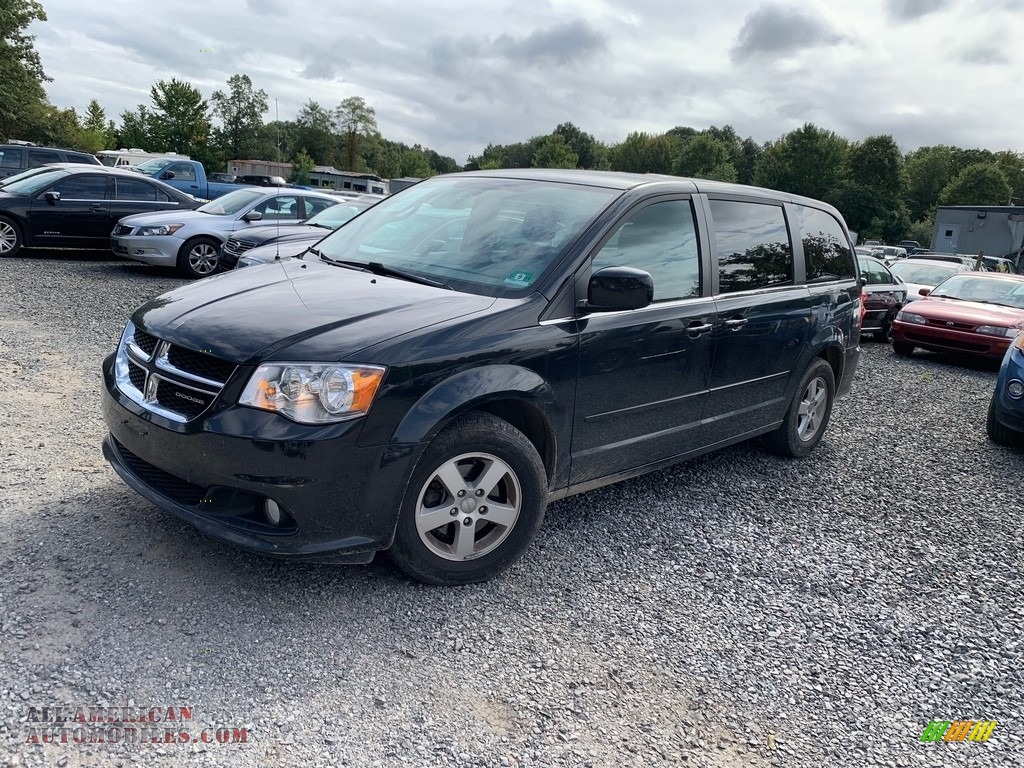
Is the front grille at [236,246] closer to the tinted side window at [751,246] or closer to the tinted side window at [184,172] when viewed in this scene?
the tinted side window at [751,246]

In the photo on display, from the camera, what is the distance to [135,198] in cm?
1330

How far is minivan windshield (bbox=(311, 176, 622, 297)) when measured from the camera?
382cm

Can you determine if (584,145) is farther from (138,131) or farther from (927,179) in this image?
(138,131)

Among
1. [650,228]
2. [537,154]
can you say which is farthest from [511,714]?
[537,154]

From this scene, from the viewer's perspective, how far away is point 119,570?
3326mm

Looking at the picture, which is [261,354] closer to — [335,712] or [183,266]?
[335,712]

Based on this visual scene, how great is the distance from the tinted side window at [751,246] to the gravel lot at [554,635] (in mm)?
1324

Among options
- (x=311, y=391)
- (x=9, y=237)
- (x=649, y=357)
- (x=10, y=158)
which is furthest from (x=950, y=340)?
(x=10, y=158)

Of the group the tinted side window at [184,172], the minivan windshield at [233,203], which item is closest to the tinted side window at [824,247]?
the minivan windshield at [233,203]

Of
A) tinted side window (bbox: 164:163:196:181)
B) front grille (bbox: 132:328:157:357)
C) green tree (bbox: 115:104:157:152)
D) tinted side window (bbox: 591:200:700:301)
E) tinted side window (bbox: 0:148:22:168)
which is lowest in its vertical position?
front grille (bbox: 132:328:157:357)

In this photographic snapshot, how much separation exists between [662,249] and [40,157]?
724 inches

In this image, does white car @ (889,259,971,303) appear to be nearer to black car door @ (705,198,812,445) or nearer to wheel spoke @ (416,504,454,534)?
black car door @ (705,198,812,445)

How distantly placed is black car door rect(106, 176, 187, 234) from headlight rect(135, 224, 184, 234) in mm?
1339

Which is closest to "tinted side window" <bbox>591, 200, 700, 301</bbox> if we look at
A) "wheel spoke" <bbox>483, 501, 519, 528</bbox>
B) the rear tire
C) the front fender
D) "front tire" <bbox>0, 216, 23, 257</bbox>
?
the front fender
